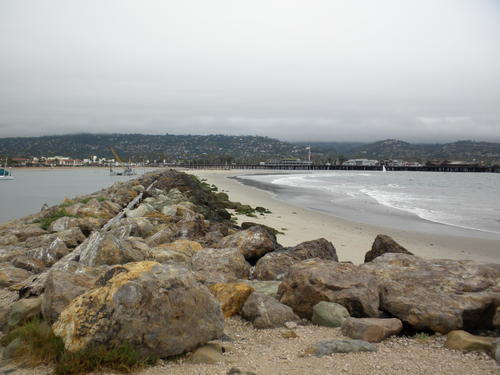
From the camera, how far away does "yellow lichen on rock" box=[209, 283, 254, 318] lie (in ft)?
16.6

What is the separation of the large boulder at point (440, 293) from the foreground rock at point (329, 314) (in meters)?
0.57

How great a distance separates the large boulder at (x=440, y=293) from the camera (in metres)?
4.52

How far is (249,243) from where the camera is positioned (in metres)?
7.86

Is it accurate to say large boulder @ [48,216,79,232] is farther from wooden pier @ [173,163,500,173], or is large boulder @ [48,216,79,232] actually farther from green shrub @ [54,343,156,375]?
wooden pier @ [173,163,500,173]

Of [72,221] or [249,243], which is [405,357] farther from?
[72,221]

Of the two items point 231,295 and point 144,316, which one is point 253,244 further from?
point 144,316

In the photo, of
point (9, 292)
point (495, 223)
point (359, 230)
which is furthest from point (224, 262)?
point (495, 223)

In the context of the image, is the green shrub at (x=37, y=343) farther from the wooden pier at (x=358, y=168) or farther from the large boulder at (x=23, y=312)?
the wooden pier at (x=358, y=168)

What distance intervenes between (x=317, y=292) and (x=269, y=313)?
68cm

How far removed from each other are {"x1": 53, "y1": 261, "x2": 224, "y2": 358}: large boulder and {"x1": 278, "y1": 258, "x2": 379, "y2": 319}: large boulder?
1313mm

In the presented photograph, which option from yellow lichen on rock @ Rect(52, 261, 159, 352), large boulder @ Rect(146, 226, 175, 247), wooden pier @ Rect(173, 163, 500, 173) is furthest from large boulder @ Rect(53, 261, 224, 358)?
wooden pier @ Rect(173, 163, 500, 173)

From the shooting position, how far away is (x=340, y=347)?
394cm

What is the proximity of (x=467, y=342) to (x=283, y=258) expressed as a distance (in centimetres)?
331

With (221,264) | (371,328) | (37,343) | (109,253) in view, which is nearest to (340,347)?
(371,328)
